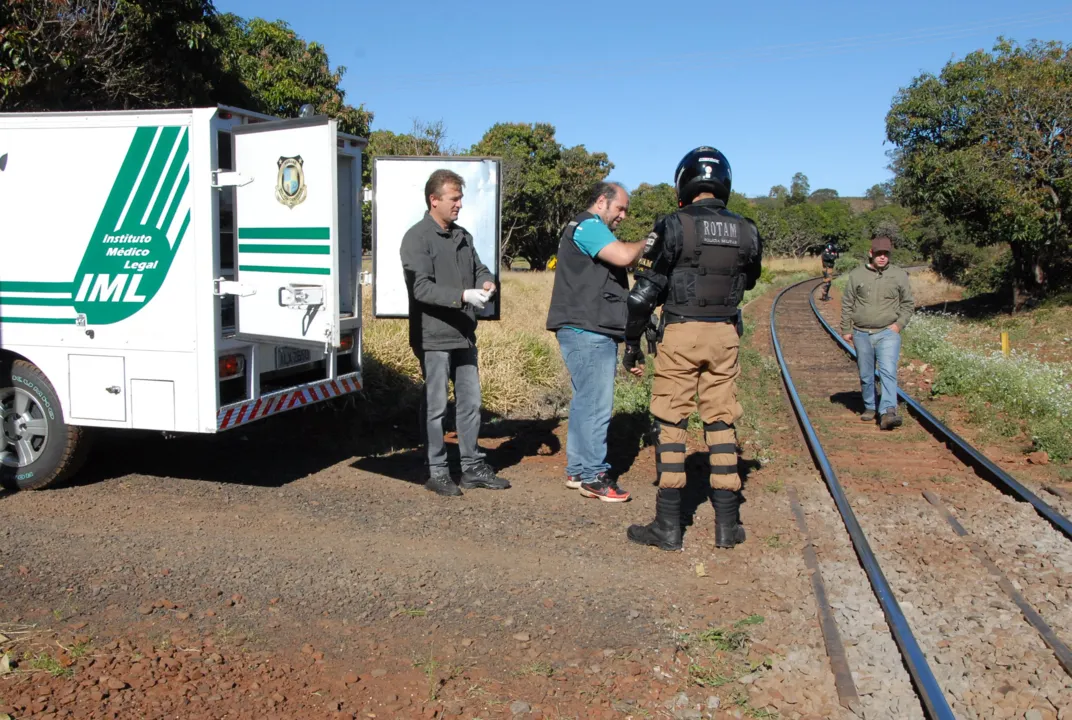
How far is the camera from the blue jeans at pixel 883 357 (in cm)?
912

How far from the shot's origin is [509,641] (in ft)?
13.7

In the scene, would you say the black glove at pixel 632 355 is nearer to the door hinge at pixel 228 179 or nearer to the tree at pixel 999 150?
the door hinge at pixel 228 179

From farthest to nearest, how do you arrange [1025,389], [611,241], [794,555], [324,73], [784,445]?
[324,73], [1025,389], [784,445], [611,241], [794,555]

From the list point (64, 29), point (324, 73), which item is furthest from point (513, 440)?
point (324, 73)

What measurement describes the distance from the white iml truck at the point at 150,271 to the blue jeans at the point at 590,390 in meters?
1.59

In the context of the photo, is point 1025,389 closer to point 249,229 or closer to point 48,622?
point 249,229

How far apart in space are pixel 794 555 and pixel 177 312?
411cm

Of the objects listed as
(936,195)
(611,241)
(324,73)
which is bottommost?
(611,241)

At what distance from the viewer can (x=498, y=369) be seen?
406 inches

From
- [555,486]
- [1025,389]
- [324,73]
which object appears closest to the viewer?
[555,486]

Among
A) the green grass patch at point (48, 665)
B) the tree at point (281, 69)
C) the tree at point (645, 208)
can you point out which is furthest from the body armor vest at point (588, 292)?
the tree at point (645, 208)

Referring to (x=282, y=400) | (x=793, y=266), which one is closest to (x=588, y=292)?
(x=282, y=400)

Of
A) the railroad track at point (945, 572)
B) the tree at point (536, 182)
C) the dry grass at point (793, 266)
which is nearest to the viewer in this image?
the railroad track at point (945, 572)

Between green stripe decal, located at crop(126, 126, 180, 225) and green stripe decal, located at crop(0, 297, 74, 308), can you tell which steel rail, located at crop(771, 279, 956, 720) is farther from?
green stripe decal, located at crop(0, 297, 74, 308)
